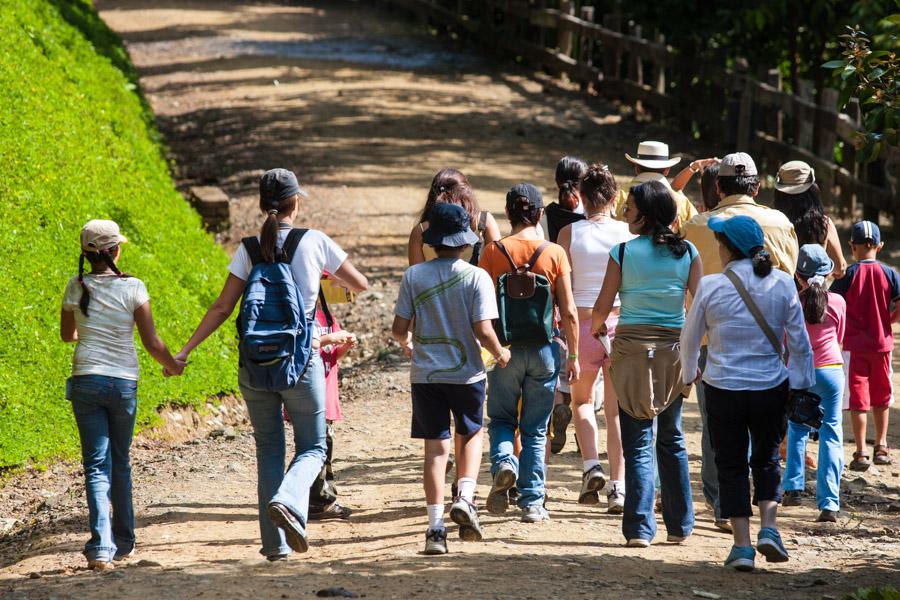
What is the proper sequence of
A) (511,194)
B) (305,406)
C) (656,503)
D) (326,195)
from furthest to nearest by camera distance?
(326,195)
(656,503)
(511,194)
(305,406)

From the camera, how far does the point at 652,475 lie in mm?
6109

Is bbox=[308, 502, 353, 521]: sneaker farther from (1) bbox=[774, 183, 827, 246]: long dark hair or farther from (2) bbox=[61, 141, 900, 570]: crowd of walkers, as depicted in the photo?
(1) bbox=[774, 183, 827, 246]: long dark hair

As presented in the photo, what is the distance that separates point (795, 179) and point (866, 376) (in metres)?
1.46

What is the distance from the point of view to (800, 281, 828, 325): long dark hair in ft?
22.0

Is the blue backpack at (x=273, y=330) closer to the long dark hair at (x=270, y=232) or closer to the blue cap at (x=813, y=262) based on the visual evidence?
the long dark hair at (x=270, y=232)

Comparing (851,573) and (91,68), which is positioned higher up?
(91,68)

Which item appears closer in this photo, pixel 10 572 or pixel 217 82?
pixel 10 572

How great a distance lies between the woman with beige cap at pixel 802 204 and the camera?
277 inches

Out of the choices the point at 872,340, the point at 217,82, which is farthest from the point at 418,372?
the point at 217,82

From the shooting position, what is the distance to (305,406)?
587 cm

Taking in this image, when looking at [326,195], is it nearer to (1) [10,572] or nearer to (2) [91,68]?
(2) [91,68]

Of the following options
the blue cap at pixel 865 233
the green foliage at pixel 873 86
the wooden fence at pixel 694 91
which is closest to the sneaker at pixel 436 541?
the green foliage at pixel 873 86

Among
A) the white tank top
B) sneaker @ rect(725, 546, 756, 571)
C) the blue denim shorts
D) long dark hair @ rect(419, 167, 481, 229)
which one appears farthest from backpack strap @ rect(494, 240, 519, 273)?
sneaker @ rect(725, 546, 756, 571)

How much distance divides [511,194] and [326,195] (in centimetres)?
950
